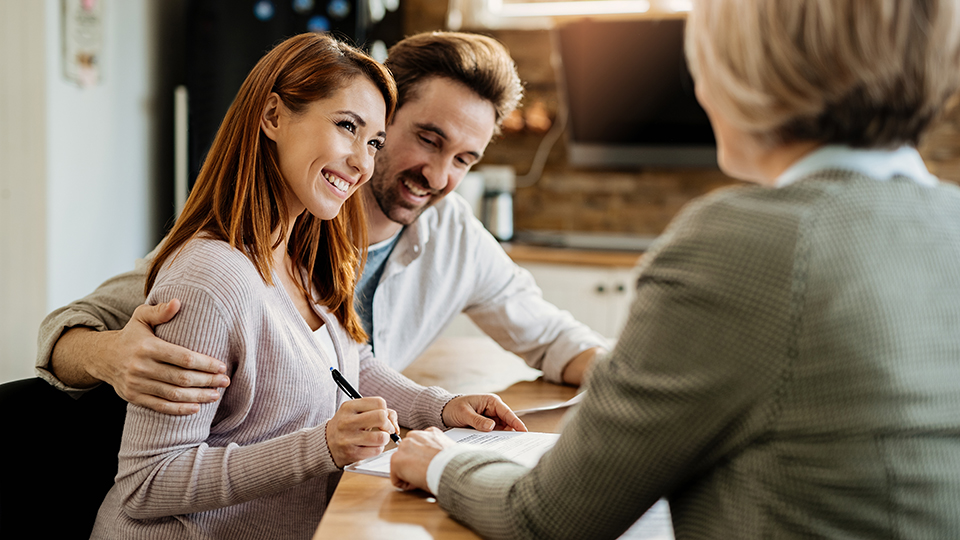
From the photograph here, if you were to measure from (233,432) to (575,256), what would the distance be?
2.18 metres

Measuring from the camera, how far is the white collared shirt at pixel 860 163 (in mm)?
604

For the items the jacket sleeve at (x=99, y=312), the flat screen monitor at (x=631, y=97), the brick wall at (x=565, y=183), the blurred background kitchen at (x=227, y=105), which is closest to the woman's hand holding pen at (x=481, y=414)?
the jacket sleeve at (x=99, y=312)

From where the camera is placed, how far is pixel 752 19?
1.90 ft

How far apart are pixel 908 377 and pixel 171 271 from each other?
0.82 m

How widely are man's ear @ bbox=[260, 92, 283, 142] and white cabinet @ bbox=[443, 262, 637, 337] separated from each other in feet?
6.27

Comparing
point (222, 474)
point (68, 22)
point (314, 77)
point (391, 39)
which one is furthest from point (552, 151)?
point (222, 474)

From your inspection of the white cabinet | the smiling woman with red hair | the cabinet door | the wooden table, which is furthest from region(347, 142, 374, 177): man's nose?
the cabinet door

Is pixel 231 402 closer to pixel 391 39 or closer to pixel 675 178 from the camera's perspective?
pixel 391 39

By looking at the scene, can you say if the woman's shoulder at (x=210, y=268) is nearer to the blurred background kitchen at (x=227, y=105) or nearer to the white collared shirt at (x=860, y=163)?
the white collared shirt at (x=860, y=163)

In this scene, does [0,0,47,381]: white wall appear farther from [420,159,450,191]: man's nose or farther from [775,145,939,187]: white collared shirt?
[775,145,939,187]: white collared shirt

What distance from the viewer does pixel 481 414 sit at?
1.10m

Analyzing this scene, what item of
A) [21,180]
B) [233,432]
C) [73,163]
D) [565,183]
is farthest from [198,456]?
[565,183]

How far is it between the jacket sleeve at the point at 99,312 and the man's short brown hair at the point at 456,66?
2.21 feet

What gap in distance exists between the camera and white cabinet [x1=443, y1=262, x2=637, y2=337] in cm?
297
